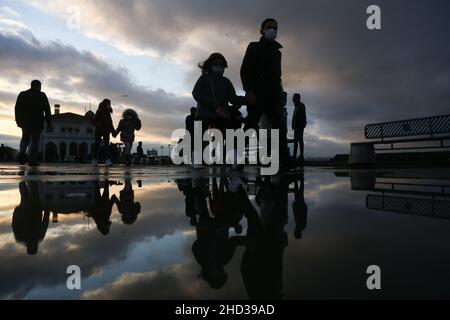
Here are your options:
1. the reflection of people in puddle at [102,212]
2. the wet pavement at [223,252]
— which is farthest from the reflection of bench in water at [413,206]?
the reflection of people in puddle at [102,212]

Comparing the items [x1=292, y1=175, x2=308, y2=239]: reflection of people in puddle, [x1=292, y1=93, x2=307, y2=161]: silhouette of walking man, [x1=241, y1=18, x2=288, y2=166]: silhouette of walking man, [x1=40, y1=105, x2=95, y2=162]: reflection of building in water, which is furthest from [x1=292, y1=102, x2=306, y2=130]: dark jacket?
[x1=40, y1=105, x2=95, y2=162]: reflection of building in water

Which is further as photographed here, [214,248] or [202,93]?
[202,93]

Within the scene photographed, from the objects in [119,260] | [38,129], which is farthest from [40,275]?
[38,129]

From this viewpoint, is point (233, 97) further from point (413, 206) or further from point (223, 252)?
point (223, 252)

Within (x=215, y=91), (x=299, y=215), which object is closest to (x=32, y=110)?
(x=215, y=91)

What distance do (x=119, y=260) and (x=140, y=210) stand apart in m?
0.90

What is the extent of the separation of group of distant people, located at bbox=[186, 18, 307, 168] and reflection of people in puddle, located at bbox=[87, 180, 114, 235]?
298 cm

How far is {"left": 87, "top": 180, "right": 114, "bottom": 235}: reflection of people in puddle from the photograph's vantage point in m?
1.35

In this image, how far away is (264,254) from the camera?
3.01ft

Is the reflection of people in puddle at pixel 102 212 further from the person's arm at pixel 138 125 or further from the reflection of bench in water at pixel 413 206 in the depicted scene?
the person's arm at pixel 138 125

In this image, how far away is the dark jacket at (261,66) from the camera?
477cm

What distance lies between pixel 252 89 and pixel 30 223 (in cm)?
394

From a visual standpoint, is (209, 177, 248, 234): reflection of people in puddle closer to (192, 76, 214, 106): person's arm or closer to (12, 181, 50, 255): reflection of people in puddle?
(12, 181, 50, 255): reflection of people in puddle

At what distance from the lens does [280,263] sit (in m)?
0.84
